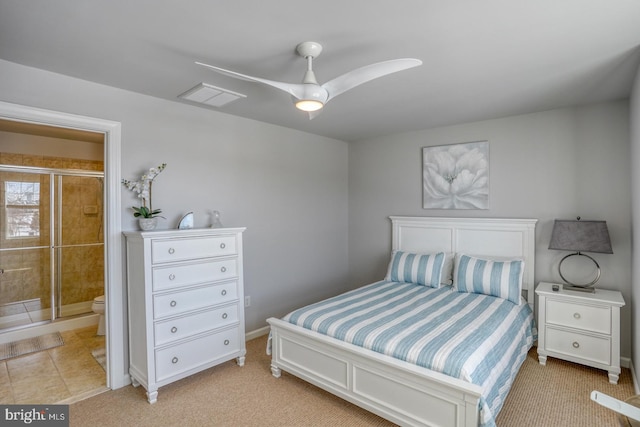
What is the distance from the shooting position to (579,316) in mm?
2834

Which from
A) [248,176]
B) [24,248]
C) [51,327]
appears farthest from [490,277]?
[24,248]

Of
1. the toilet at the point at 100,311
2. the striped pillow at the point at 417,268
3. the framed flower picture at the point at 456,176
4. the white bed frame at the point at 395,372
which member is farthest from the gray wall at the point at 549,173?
the toilet at the point at 100,311

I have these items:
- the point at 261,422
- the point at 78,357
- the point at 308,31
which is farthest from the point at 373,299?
the point at 78,357

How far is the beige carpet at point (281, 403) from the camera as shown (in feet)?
7.37

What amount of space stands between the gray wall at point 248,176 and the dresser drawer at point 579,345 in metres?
2.52

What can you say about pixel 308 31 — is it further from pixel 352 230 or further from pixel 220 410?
pixel 352 230

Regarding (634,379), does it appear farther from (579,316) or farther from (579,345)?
(579,316)

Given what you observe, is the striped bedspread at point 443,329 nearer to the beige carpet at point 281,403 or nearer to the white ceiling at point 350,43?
the beige carpet at point 281,403

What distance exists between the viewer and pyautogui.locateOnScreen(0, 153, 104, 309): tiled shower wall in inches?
158

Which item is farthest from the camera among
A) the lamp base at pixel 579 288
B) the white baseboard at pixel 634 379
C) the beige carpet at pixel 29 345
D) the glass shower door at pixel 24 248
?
the glass shower door at pixel 24 248

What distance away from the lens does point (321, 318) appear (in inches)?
104

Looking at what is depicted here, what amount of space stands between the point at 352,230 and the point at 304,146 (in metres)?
1.40

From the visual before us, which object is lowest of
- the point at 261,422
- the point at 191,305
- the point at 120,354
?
the point at 261,422

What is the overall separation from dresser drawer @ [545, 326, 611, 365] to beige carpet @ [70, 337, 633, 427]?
0.53 ft
